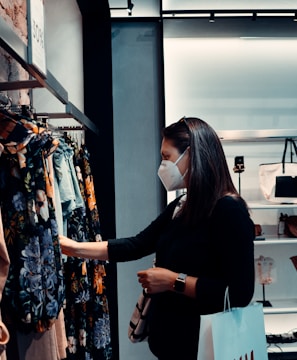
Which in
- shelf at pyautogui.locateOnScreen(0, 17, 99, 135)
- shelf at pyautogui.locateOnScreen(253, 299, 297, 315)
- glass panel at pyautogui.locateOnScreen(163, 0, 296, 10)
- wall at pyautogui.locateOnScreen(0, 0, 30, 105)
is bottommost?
shelf at pyautogui.locateOnScreen(253, 299, 297, 315)

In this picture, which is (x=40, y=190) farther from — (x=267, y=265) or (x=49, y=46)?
(x=267, y=265)

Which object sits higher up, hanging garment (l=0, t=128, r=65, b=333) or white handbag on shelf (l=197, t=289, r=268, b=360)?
hanging garment (l=0, t=128, r=65, b=333)

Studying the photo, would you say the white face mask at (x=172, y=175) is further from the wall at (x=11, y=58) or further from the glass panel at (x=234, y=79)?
the glass panel at (x=234, y=79)

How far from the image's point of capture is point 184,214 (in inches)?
66.6

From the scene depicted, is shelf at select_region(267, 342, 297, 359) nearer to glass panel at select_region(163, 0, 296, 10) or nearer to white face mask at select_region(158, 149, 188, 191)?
white face mask at select_region(158, 149, 188, 191)

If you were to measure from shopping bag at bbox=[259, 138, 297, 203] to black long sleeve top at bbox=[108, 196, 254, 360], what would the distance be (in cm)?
195

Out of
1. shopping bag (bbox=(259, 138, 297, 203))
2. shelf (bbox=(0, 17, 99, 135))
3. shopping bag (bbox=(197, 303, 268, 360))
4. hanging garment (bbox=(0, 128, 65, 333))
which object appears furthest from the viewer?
shopping bag (bbox=(259, 138, 297, 203))

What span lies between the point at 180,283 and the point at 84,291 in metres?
0.77

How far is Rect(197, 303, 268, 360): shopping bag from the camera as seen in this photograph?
1.47 meters

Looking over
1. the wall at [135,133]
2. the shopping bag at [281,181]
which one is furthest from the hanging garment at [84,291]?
the shopping bag at [281,181]

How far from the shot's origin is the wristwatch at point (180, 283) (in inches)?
63.3

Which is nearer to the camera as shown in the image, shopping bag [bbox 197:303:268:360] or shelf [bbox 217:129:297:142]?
shopping bag [bbox 197:303:268:360]

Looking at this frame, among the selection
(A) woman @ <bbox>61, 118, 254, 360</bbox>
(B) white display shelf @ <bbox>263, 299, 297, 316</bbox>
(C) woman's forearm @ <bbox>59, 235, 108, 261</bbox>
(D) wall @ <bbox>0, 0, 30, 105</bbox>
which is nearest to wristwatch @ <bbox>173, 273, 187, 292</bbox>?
(A) woman @ <bbox>61, 118, 254, 360</bbox>

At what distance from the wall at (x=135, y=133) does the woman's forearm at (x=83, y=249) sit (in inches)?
69.8
